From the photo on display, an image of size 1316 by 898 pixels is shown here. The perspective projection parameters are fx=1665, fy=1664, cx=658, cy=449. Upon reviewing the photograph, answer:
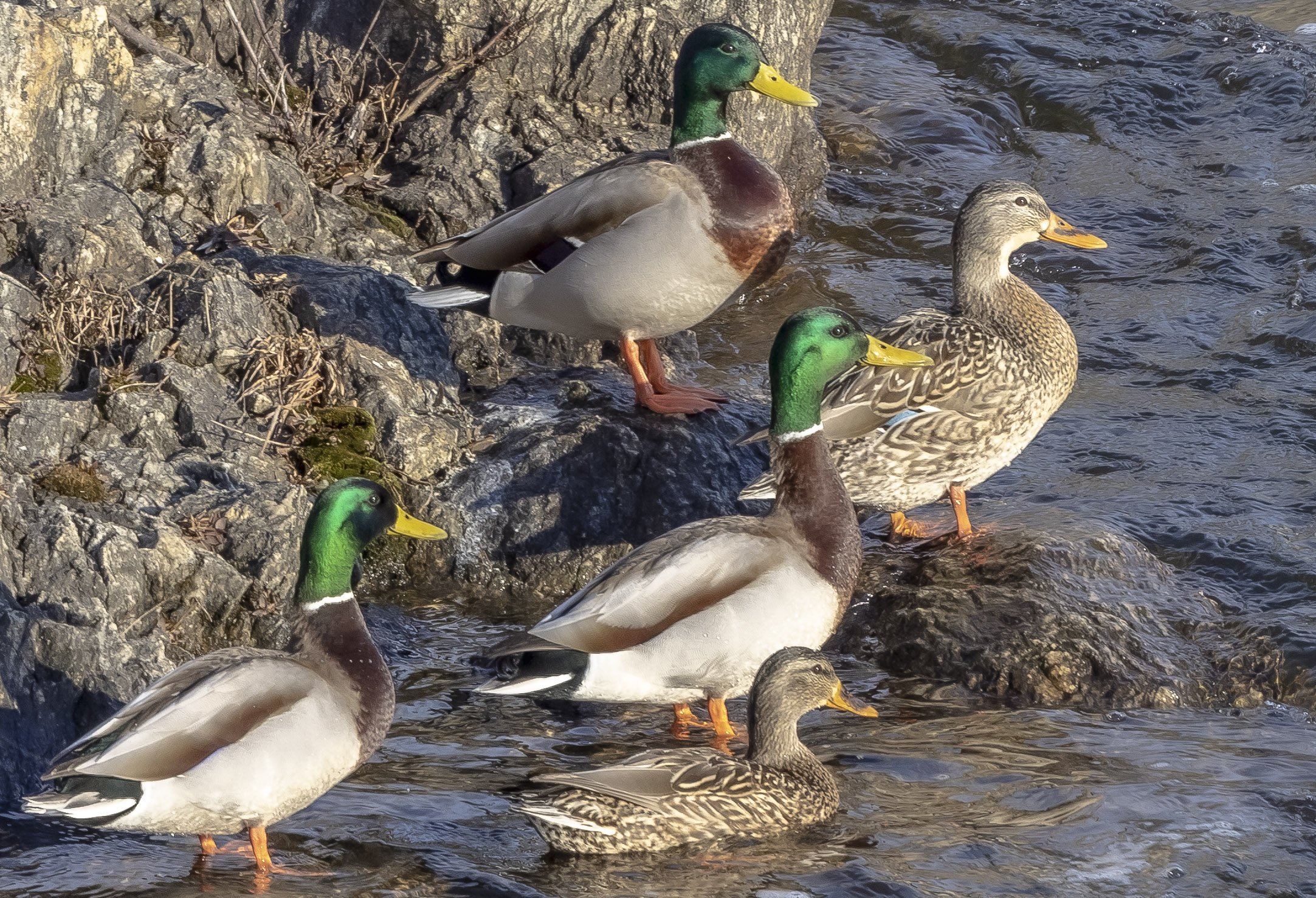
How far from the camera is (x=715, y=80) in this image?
7.12 meters

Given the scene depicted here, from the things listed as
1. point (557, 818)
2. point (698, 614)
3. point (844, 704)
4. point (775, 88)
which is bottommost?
point (557, 818)

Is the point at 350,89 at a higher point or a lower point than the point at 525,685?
higher

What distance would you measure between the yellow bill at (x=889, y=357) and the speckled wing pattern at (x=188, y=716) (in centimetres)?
244

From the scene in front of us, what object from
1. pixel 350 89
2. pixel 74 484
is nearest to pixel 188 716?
pixel 74 484

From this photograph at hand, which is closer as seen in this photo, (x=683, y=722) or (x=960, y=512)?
(x=683, y=722)

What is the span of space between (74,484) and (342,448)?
116cm

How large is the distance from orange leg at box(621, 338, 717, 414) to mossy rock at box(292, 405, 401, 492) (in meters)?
1.10

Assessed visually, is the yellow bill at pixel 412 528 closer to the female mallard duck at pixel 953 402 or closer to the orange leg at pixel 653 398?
the female mallard duck at pixel 953 402

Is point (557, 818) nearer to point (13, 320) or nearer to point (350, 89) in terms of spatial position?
point (13, 320)

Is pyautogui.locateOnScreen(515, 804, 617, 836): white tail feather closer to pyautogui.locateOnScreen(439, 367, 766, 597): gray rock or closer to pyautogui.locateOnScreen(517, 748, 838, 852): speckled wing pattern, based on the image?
pyautogui.locateOnScreen(517, 748, 838, 852): speckled wing pattern

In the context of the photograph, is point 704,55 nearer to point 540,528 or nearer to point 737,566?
point 540,528

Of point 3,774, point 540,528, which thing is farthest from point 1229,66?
point 3,774

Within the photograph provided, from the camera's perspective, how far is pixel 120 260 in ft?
23.4

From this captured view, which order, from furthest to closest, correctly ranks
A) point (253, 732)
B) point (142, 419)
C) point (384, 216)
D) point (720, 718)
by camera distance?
point (384, 216)
point (142, 419)
point (720, 718)
point (253, 732)
